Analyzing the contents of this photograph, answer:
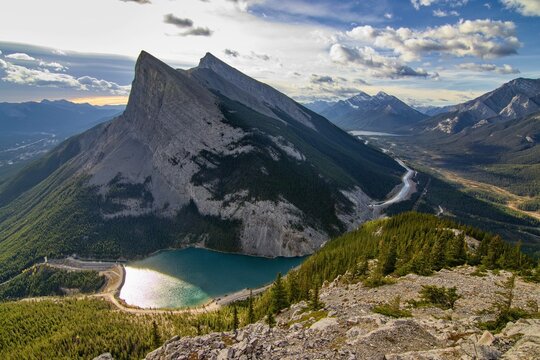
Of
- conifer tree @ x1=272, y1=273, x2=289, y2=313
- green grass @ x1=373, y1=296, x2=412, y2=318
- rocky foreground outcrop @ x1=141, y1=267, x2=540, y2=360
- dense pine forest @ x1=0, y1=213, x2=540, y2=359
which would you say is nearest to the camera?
rocky foreground outcrop @ x1=141, y1=267, x2=540, y2=360

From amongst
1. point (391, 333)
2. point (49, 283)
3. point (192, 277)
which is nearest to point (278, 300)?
point (391, 333)

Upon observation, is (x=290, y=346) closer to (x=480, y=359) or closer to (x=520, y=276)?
(x=480, y=359)

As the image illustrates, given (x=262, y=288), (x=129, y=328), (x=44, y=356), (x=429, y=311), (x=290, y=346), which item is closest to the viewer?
(x=290, y=346)

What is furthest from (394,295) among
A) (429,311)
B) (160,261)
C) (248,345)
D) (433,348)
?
(160,261)

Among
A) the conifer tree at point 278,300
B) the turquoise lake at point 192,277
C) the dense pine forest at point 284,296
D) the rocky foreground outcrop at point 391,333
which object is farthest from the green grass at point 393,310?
the turquoise lake at point 192,277

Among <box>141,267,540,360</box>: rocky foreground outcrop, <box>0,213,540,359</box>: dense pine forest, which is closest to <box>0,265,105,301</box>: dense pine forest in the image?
<box>0,213,540,359</box>: dense pine forest

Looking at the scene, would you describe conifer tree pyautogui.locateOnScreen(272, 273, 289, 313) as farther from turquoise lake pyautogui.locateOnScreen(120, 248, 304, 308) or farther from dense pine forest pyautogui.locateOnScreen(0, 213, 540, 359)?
turquoise lake pyautogui.locateOnScreen(120, 248, 304, 308)
